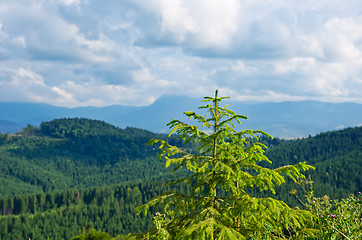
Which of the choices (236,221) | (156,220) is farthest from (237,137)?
(156,220)

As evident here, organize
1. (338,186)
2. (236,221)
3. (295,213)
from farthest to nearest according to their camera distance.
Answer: (338,186) → (236,221) → (295,213)

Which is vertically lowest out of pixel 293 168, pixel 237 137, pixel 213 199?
pixel 213 199

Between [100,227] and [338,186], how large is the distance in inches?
6095

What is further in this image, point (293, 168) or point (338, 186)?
point (338, 186)

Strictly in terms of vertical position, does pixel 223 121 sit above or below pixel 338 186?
above

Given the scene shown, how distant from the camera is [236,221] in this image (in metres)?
9.78

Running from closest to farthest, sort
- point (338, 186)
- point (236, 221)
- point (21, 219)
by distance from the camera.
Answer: point (236, 221) → point (21, 219) → point (338, 186)

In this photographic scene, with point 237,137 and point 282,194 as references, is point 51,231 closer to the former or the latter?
point 282,194

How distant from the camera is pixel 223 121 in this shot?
10.2m

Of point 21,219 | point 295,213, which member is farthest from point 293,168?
point 21,219

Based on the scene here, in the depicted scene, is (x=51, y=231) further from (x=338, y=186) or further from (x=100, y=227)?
(x=338, y=186)

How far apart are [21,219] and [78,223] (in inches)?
1262

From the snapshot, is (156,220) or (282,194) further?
(282,194)

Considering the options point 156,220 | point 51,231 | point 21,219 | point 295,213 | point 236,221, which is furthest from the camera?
point 21,219
